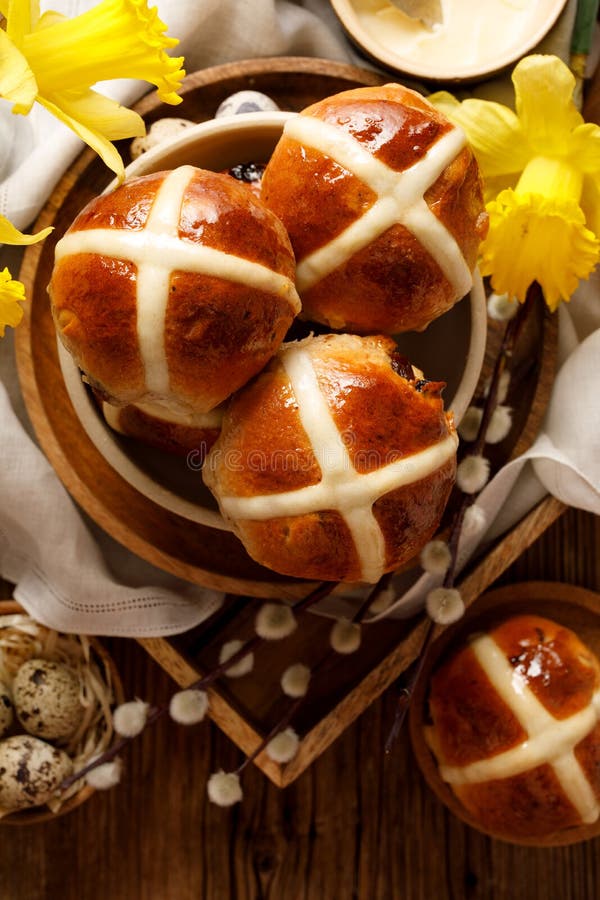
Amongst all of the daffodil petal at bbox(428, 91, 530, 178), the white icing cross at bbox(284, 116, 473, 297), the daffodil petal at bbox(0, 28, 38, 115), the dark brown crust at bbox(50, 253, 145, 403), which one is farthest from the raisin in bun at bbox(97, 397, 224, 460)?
the daffodil petal at bbox(428, 91, 530, 178)

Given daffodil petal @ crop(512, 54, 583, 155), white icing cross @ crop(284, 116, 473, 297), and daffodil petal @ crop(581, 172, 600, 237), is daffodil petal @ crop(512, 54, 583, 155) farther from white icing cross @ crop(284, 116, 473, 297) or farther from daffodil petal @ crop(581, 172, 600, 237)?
white icing cross @ crop(284, 116, 473, 297)

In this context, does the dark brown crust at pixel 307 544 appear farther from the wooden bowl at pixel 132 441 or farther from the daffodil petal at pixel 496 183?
the daffodil petal at pixel 496 183

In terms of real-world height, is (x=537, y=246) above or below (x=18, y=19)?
below

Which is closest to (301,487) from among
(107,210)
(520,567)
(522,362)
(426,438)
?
(426,438)

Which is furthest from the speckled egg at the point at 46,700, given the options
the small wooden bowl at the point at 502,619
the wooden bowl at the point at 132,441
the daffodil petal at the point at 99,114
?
the daffodil petal at the point at 99,114

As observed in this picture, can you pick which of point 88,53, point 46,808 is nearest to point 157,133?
point 88,53

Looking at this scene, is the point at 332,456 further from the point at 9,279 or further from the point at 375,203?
the point at 9,279
